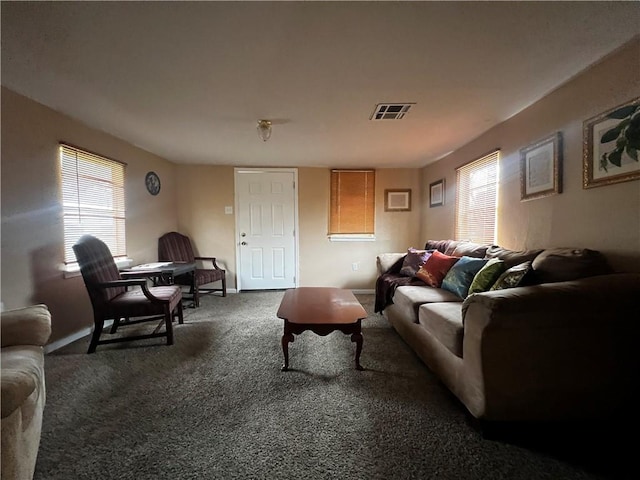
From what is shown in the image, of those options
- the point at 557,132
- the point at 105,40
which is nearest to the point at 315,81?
the point at 105,40

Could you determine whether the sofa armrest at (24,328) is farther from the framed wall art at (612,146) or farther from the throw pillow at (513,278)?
the framed wall art at (612,146)

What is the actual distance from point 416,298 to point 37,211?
3.21 metres

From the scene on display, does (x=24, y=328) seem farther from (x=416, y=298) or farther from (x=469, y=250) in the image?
(x=469, y=250)

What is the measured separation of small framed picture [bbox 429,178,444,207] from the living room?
0.31ft

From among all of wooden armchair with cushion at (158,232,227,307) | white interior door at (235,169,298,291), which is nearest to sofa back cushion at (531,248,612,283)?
white interior door at (235,169,298,291)

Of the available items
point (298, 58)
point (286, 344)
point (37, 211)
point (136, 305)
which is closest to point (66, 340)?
point (136, 305)

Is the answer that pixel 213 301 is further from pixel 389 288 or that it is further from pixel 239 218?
pixel 389 288

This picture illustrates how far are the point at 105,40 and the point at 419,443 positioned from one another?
8.84ft

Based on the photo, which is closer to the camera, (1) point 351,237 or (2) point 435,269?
(2) point 435,269

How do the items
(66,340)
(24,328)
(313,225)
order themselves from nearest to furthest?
1. (24,328)
2. (66,340)
3. (313,225)

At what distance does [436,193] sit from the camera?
4.12 metres

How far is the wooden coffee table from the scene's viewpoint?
192 centimetres

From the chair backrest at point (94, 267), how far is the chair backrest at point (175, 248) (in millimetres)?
1385

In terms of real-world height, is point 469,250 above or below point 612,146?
below
